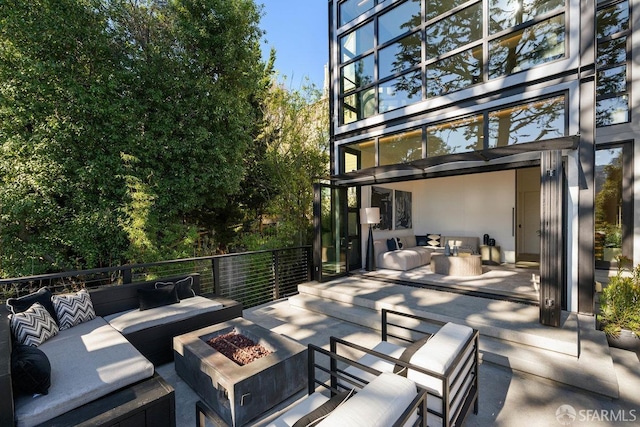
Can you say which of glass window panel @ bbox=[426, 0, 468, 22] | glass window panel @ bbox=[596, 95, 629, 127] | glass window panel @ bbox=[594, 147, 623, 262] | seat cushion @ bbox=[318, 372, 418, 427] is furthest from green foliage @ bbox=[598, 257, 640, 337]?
glass window panel @ bbox=[426, 0, 468, 22]

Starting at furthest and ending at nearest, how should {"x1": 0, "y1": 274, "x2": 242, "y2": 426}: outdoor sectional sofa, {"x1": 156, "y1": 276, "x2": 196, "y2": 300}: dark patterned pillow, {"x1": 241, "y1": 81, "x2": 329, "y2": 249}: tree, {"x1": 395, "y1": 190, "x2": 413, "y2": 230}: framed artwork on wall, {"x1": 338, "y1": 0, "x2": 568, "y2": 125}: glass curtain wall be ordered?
1. {"x1": 395, "y1": 190, "x2": 413, "y2": 230}: framed artwork on wall
2. {"x1": 241, "y1": 81, "x2": 329, "y2": 249}: tree
3. {"x1": 338, "y1": 0, "x2": 568, "y2": 125}: glass curtain wall
4. {"x1": 156, "y1": 276, "x2": 196, "y2": 300}: dark patterned pillow
5. {"x1": 0, "y1": 274, "x2": 242, "y2": 426}: outdoor sectional sofa

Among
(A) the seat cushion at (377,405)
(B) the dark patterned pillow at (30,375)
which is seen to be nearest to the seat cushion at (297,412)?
(A) the seat cushion at (377,405)

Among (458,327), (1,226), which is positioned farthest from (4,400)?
(1,226)

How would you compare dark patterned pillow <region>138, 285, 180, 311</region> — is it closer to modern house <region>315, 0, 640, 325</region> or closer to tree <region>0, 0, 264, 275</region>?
tree <region>0, 0, 264, 275</region>

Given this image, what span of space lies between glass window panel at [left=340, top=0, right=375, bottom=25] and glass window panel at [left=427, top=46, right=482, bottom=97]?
240 cm

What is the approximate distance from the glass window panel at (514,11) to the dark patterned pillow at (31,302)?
24.0 ft

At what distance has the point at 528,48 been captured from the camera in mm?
4500

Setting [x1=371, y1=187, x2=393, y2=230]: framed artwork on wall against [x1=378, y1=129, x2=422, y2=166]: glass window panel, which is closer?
[x1=378, y1=129, x2=422, y2=166]: glass window panel

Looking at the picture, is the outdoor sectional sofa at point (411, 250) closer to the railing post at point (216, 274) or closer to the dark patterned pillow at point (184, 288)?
the railing post at point (216, 274)

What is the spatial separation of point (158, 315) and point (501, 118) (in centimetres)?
587

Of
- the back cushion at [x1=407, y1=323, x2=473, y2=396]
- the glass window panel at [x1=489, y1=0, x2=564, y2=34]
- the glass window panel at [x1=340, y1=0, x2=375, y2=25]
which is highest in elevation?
the glass window panel at [x1=340, y1=0, x2=375, y2=25]

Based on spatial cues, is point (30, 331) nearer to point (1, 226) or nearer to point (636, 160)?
point (1, 226)

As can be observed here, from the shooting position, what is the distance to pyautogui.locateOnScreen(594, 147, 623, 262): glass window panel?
4.87 meters

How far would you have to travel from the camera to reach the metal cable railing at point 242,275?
17.5 feet
